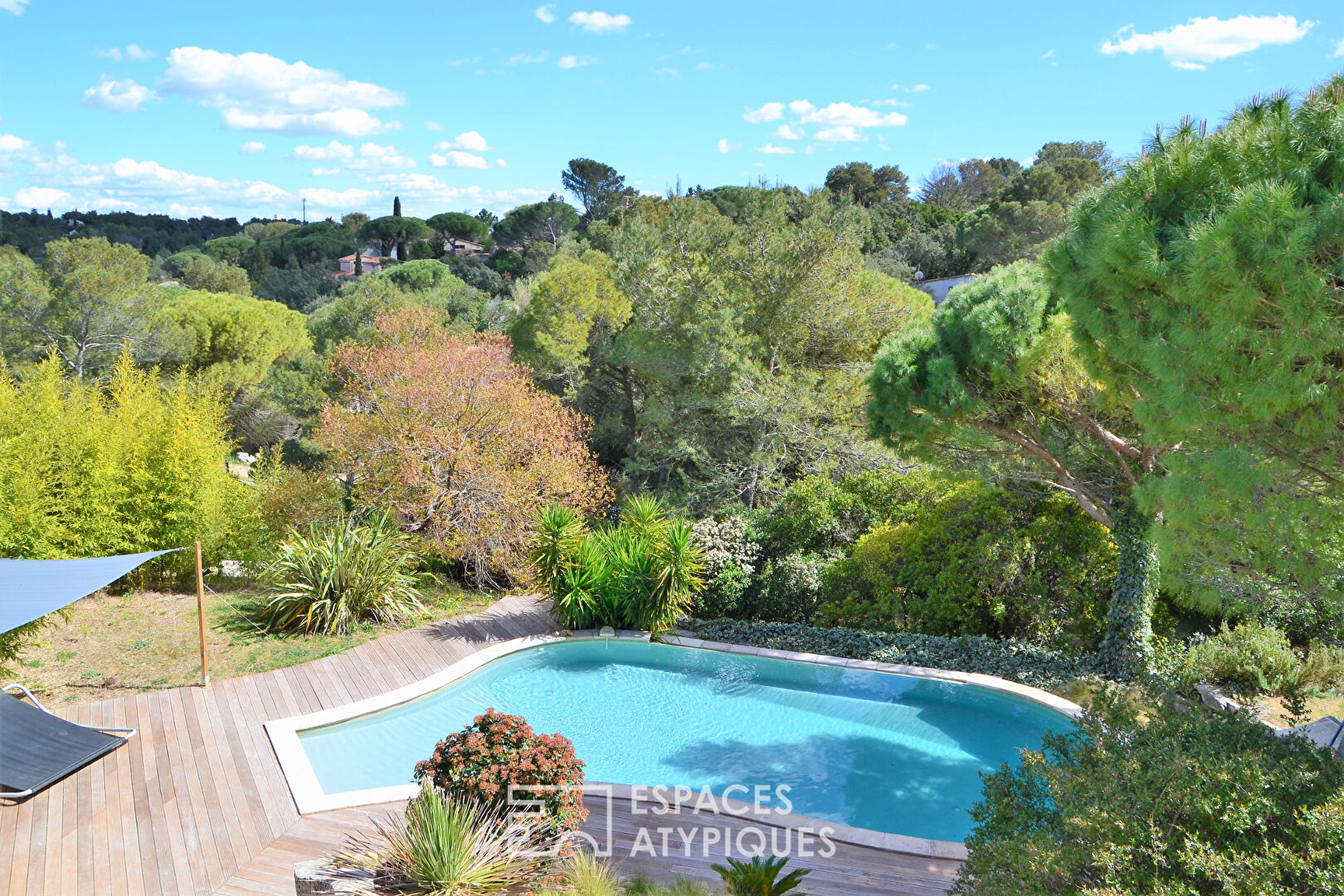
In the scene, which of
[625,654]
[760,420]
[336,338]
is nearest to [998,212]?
[760,420]

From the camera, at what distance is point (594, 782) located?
629 centimetres

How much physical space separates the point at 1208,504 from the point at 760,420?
8.90 m

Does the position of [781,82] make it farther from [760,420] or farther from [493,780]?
[493,780]

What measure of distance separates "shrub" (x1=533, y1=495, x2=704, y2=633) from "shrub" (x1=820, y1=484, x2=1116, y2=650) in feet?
6.89

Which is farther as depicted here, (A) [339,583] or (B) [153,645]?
(A) [339,583]

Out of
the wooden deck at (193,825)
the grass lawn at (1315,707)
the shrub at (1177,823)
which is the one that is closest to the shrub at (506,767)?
the wooden deck at (193,825)

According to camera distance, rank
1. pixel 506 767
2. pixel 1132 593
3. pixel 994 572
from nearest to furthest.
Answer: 1. pixel 506 767
2. pixel 1132 593
3. pixel 994 572

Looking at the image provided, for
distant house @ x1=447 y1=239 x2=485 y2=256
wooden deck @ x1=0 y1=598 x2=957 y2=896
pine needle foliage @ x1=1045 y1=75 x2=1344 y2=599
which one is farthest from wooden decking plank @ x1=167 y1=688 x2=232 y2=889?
distant house @ x1=447 y1=239 x2=485 y2=256

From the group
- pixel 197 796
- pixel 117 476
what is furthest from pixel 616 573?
pixel 117 476

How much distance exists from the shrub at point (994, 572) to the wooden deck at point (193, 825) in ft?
14.3

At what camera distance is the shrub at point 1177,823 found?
3.12 meters

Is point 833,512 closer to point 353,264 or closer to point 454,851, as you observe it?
point 454,851

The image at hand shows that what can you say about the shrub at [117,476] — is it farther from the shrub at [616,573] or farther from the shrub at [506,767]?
the shrub at [506,767]

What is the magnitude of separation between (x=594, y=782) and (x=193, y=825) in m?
2.73
